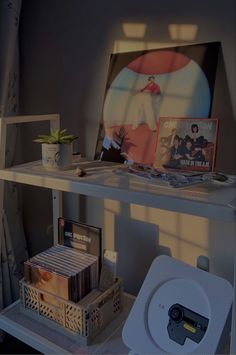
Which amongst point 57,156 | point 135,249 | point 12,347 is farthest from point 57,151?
point 12,347

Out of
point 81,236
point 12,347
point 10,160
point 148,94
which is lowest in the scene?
point 12,347

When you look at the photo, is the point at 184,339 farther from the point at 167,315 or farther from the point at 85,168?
the point at 85,168

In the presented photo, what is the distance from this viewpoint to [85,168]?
3.74 feet

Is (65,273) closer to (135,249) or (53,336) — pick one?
(53,336)

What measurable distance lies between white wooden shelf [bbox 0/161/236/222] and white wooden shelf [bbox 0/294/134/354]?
494 millimetres

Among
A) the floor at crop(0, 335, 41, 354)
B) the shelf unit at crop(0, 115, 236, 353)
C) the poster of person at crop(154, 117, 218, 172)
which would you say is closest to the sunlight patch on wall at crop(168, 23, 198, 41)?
the poster of person at crop(154, 117, 218, 172)

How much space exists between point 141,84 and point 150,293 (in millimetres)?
678

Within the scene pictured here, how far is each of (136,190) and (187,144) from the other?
272 millimetres

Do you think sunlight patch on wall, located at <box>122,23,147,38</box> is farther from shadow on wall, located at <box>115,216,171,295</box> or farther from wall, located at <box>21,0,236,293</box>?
Answer: shadow on wall, located at <box>115,216,171,295</box>

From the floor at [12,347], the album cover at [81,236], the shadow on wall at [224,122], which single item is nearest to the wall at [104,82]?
the shadow on wall at [224,122]

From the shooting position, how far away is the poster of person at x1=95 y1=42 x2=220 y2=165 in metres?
1.08

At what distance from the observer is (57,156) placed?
1.09 meters

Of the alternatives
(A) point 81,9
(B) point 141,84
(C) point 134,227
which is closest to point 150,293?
(C) point 134,227

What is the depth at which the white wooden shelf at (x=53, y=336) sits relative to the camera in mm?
1084
